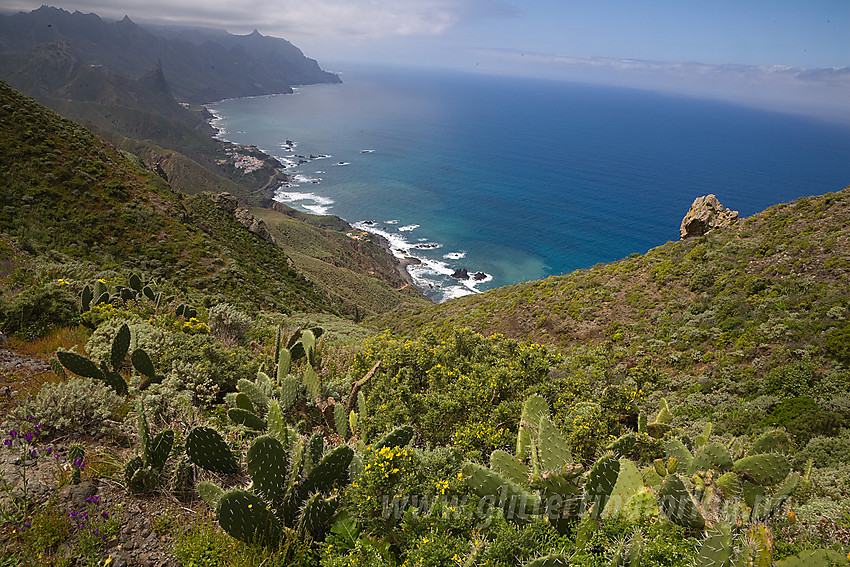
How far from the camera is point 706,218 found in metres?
26.2

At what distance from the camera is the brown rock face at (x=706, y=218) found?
1003 inches

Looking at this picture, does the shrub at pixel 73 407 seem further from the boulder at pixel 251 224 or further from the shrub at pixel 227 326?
the boulder at pixel 251 224

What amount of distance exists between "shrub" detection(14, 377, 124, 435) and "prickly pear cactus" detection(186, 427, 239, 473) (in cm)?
152

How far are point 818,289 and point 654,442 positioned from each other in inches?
620

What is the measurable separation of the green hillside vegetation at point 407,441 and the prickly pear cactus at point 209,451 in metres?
0.02

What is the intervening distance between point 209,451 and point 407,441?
204 centimetres

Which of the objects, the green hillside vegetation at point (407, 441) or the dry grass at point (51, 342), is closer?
the green hillside vegetation at point (407, 441)

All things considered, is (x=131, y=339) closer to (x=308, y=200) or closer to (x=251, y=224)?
(x=251, y=224)

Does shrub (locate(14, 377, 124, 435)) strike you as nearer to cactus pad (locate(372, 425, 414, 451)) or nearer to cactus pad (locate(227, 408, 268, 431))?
cactus pad (locate(227, 408, 268, 431))

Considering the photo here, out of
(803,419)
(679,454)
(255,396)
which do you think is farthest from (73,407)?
(803,419)

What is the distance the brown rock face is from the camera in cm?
2547

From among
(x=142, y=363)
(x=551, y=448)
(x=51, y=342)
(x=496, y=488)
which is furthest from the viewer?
(x=51, y=342)

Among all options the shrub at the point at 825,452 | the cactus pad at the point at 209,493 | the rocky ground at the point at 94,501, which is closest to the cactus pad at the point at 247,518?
the cactus pad at the point at 209,493

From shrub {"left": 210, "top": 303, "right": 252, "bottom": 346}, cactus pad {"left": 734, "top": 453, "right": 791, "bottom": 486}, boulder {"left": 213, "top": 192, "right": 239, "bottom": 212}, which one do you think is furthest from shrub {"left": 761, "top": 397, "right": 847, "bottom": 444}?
boulder {"left": 213, "top": 192, "right": 239, "bottom": 212}
